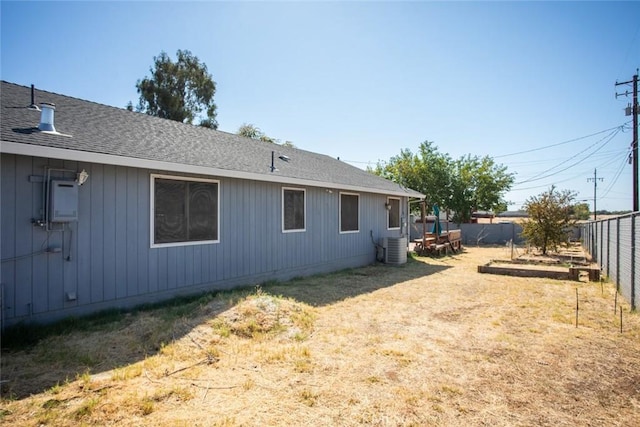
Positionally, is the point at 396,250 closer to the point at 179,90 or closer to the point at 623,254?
the point at 623,254

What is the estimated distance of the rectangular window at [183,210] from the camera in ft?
18.8

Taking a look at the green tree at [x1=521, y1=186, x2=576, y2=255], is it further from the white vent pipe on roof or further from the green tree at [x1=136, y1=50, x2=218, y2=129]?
the green tree at [x1=136, y1=50, x2=218, y2=129]

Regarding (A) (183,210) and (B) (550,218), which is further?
(B) (550,218)

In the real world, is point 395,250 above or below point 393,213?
below

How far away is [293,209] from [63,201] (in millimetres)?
4913

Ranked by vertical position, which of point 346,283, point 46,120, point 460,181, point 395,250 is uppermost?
point 460,181

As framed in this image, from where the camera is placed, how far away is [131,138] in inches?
238

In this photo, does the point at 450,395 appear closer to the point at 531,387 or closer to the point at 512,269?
the point at 531,387

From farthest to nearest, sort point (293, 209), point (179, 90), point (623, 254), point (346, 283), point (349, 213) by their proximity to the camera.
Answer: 1. point (179, 90)
2. point (349, 213)
3. point (293, 209)
4. point (346, 283)
5. point (623, 254)

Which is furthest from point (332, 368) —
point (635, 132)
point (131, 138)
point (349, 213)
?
point (635, 132)

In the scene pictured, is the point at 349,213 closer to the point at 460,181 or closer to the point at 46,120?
the point at 46,120

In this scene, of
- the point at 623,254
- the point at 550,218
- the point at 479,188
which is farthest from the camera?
the point at 479,188

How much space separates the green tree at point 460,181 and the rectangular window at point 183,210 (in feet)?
66.2

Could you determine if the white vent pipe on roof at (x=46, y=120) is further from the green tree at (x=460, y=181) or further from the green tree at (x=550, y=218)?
the green tree at (x=460, y=181)
